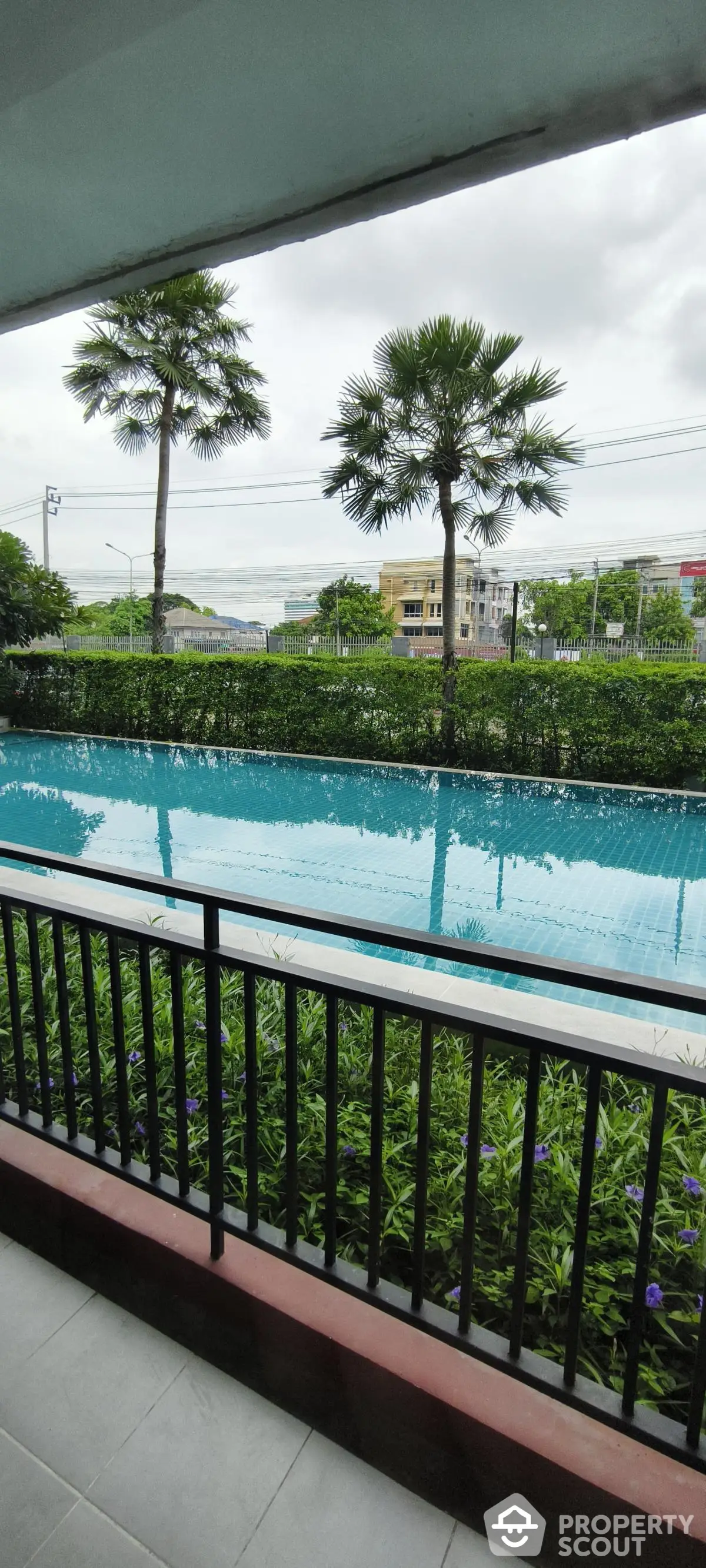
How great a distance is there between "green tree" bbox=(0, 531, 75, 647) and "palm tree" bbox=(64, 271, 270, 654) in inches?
59.9

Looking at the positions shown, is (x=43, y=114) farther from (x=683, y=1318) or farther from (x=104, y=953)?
(x=104, y=953)

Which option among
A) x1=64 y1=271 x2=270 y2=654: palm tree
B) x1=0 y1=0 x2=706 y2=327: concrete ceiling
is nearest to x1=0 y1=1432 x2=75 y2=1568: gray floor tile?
x1=0 y1=0 x2=706 y2=327: concrete ceiling

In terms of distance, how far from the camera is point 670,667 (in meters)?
7.85

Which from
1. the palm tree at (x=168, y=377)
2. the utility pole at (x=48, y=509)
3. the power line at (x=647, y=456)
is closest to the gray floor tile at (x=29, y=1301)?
the palm tree at (x=168, y=377)

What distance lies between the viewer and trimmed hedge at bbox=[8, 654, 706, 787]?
311 inches

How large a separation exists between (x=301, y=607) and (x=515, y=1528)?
44598 mm

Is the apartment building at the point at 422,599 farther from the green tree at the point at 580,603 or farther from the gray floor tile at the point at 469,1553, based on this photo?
the gray floor tile at the point at 469,1553

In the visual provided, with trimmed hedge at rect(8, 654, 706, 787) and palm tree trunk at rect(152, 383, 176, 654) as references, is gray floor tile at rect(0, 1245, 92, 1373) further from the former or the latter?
palm tree trunk at rect(152, 383, 176, 654)

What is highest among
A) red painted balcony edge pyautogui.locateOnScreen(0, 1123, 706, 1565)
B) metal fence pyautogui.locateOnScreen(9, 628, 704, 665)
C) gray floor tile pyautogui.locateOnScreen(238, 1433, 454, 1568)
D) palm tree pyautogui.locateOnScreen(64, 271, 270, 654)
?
palm tree pyautogui.locateOnScreen(64, 271, 270, 654)

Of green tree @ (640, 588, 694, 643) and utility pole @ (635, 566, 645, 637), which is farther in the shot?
green tree @ (640, 588, 694, 643)

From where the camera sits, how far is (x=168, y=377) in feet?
36.3

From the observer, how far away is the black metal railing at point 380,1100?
0.92 meters
